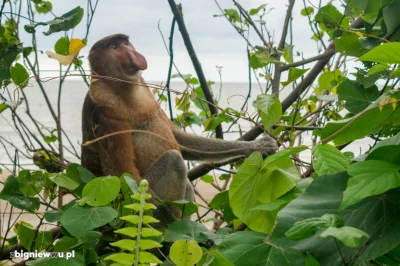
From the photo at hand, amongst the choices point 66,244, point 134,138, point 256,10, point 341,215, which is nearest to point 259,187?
point 341,215

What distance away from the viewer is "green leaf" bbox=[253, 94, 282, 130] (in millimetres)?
1408

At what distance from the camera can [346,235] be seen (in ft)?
2.07

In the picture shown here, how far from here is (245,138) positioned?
2830mm

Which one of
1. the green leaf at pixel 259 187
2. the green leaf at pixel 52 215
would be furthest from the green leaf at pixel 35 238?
the green leaf at pixel 259 187

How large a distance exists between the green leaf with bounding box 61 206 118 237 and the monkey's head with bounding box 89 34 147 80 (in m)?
1.60

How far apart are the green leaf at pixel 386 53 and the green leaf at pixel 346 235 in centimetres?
24

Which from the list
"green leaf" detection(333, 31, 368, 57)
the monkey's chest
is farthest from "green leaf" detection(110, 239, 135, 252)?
the monkey's chest

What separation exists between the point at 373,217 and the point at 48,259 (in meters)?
0.95

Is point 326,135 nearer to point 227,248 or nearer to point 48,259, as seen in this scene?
point 227,248

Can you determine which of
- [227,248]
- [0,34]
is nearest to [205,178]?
[0,34]

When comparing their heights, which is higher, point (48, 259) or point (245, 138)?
point (245, 138)

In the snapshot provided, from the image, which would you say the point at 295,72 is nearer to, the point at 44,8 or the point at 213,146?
the point at 213,146

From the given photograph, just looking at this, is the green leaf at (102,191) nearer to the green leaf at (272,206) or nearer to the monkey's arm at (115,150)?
the green leaf at (272,206)

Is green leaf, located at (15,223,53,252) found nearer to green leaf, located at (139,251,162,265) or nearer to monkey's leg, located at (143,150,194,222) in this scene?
monkey's leg, located at (143,150,194,222)
